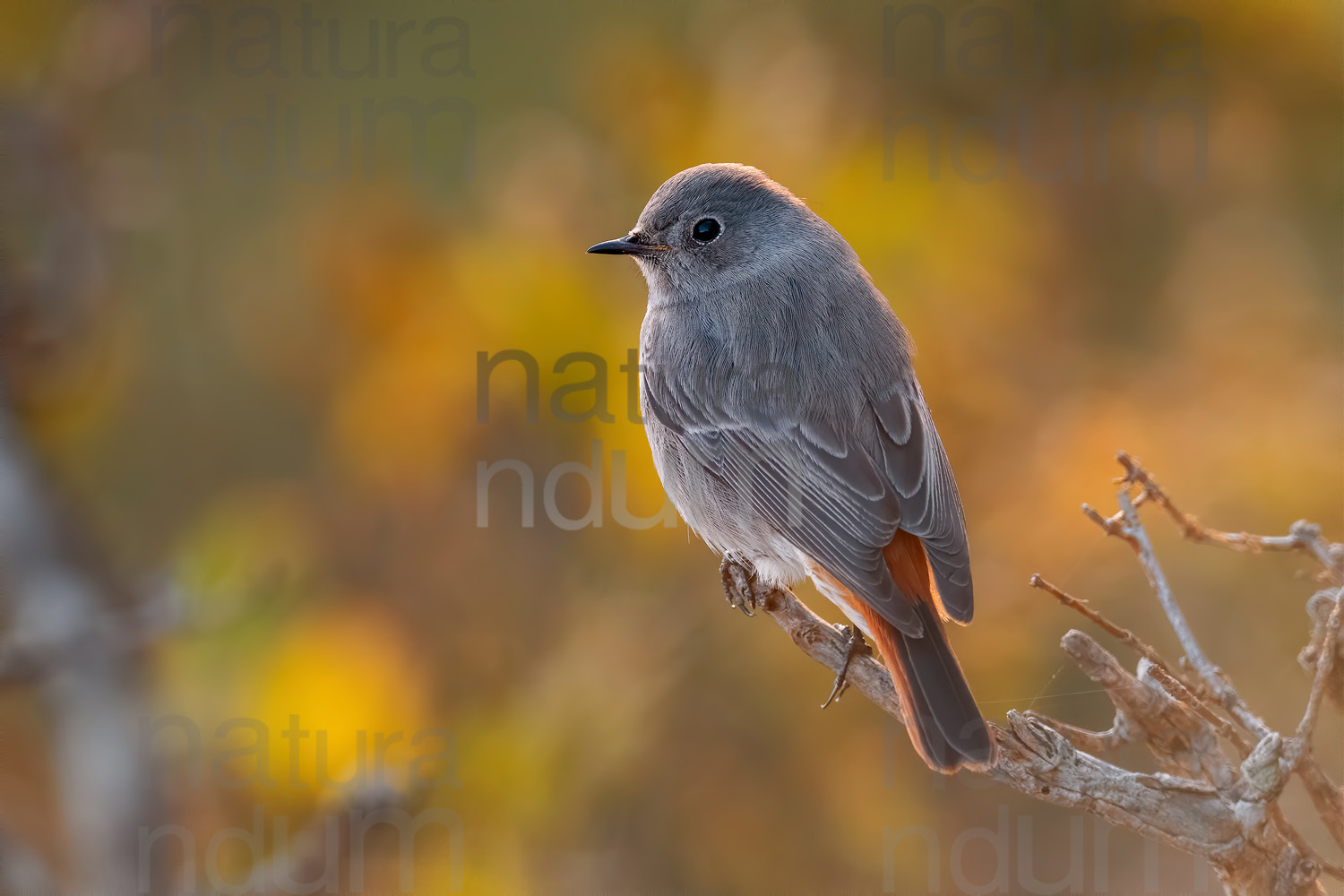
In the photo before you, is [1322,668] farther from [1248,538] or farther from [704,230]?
[704,230]

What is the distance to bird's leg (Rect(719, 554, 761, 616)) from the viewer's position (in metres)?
3.31

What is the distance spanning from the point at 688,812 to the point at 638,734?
17.0 inches

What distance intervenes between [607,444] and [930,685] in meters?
1.72

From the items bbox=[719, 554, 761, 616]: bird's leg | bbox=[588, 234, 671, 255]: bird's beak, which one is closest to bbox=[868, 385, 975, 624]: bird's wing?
bbox=[719, 554, 761, 616]: bird's leg

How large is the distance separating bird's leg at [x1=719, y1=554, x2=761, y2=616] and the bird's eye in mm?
1097

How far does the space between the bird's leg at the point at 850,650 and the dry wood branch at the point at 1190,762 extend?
1.82ft

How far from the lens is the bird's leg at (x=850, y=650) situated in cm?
301

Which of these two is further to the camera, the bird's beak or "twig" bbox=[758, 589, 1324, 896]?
the bird's beak

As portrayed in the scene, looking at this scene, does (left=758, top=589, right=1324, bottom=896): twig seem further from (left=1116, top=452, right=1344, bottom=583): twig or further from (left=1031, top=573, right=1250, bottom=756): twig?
(left=1116, top=452, right=1344, bottom=583): twig

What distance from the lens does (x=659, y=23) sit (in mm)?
4602

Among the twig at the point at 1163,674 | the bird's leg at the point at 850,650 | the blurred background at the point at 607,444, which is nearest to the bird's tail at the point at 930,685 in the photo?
the bird's leg at the point at 850,650

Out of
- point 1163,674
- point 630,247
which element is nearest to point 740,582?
point 630,247

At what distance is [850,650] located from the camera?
10.0ft

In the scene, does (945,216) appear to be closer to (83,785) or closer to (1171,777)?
(1171,777)
